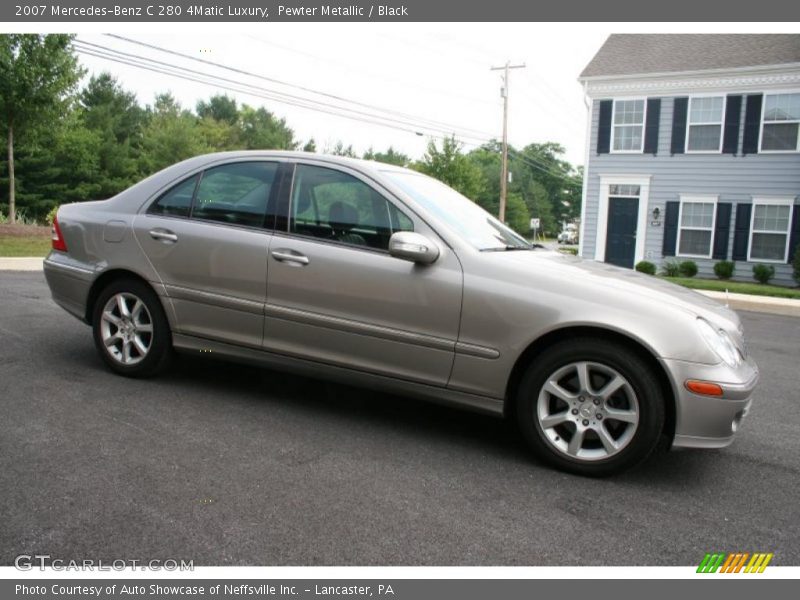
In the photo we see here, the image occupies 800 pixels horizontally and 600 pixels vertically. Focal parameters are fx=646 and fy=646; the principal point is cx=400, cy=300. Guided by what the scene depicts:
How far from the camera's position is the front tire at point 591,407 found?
332cm

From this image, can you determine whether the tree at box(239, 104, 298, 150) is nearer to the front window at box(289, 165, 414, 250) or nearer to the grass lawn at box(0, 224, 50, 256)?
the grass lawn at box(0, 224, 50, 256)

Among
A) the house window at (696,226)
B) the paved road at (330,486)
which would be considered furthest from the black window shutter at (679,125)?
the paved road at (330,486)

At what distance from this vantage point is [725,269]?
18.2 meters

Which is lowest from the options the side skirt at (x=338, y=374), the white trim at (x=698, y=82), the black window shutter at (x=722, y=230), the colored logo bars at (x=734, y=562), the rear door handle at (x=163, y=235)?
the colored logo bars at (x=734, y=562)

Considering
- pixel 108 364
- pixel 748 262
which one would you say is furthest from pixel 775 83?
pixel 108 364

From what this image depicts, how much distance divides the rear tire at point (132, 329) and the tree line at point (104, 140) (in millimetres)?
14142

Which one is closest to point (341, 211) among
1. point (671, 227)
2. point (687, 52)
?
point (671, 227)

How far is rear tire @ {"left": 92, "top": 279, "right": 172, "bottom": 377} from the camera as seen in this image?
4609 mm

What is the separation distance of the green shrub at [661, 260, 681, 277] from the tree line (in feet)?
45.0

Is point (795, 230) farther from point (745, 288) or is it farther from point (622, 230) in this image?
point (622, 230)

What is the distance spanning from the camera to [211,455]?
3471mm

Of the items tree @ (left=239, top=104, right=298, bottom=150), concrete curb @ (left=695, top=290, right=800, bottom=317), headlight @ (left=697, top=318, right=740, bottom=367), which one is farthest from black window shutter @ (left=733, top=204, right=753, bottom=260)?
tree @ (left=239, top=104, right=298, bottom=150)

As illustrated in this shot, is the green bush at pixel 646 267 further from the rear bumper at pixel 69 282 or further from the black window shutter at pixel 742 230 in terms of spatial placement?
the rear bumper at pixel 69 282
